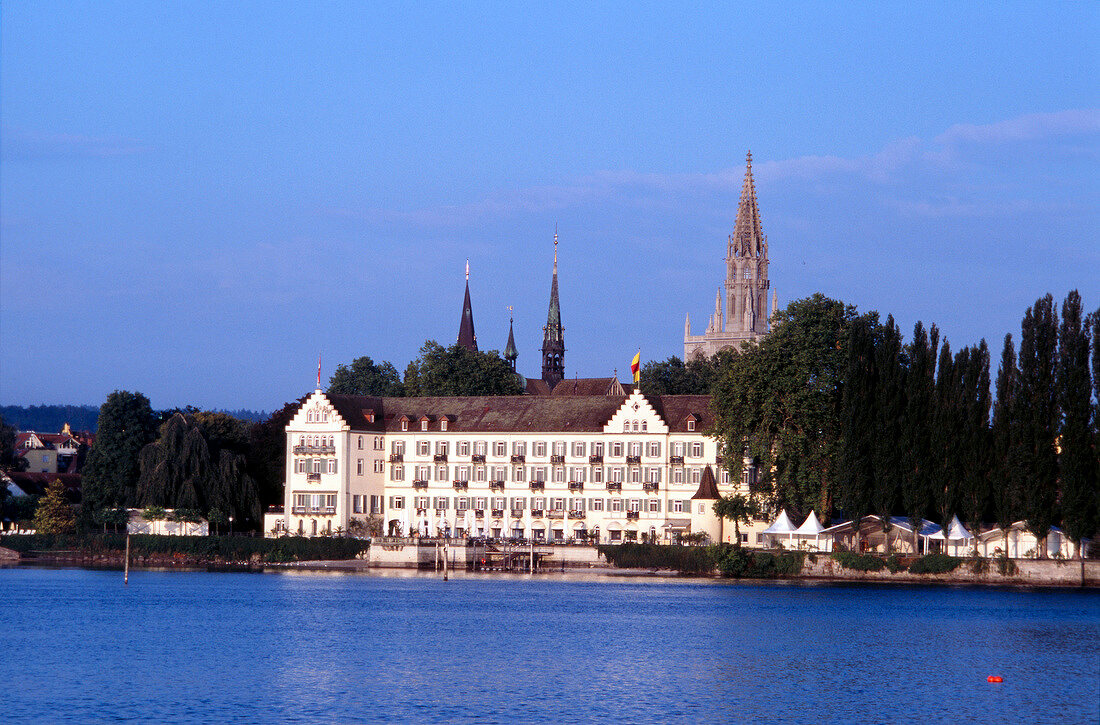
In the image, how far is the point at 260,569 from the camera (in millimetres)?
109938

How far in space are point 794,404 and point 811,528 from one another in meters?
8.25

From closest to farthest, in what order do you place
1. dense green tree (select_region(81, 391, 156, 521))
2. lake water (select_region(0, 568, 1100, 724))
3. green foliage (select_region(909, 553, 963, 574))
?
lake water (select_region(0, 568, 1100, 724)) < green foliage (select_region(909, 553, 963, 574)) < dense green tree (select_region(81, 391, 156, 521))

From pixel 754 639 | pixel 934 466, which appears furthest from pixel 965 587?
pixel 754 639

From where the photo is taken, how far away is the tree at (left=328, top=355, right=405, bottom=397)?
163375 mm

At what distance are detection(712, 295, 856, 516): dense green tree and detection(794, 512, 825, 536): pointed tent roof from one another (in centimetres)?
233

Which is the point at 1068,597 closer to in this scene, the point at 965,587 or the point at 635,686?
the point at 965,587

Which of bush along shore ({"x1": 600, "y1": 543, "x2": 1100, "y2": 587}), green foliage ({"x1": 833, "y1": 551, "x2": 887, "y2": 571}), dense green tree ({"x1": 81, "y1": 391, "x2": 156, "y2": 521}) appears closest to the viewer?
bush along shore ({"x1": 600, "y1": 543, "x2": 1100, "y2": 587})

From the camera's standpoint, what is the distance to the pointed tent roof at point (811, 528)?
94.5 meters

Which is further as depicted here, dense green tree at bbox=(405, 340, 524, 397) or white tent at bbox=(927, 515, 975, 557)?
dense green tree at bbox=(405, 340, 524, 397)

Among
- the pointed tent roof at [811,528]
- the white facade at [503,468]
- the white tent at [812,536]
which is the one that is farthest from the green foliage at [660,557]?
the pointed tent roof at [811,528]

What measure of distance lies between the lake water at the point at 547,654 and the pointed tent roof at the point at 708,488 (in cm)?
1672

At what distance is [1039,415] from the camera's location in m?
86.7

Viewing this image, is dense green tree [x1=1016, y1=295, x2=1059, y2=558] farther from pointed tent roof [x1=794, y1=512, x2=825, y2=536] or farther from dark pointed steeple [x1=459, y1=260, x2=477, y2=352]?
dark pointed steeple [x1=459, y1=260, x2=477, y2=352]

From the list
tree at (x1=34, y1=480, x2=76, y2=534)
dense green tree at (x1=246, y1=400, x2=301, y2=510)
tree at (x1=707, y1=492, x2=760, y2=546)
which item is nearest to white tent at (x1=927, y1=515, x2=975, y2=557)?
tree at (x1=707, y1=492, x2=760, y2=546)
